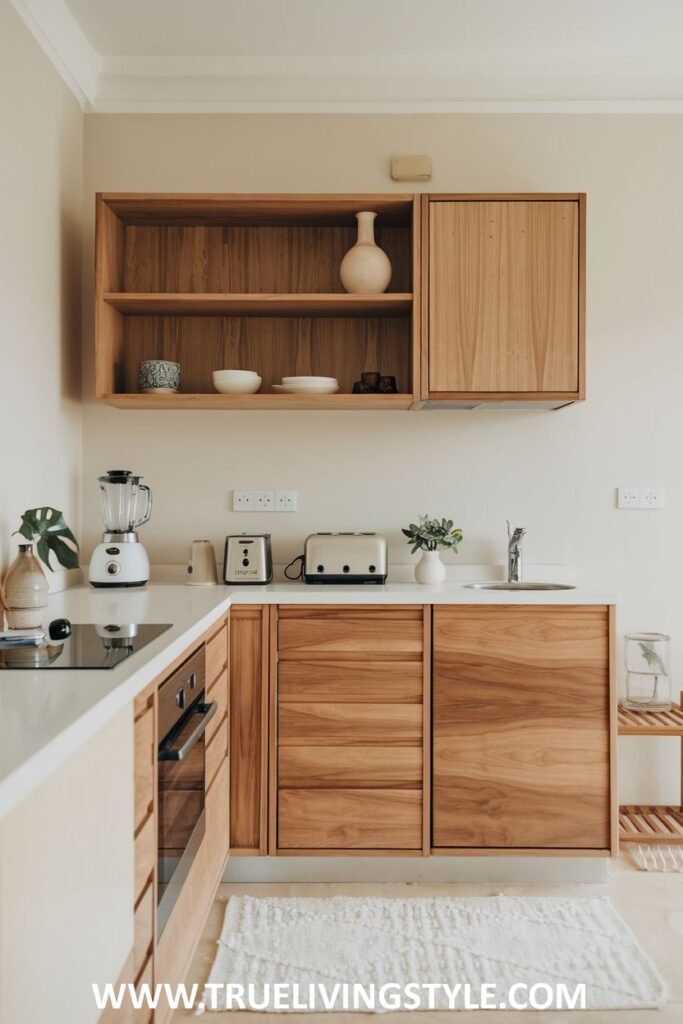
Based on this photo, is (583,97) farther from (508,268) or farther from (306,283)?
(306,283)

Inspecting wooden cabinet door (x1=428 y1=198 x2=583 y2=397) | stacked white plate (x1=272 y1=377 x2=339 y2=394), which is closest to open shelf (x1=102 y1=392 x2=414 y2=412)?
stacked white plate (x1=272 y1=377 x2=339 y2=394)

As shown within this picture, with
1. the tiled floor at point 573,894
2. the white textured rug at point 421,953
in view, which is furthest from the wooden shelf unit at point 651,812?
the white textured rug at point 421,953

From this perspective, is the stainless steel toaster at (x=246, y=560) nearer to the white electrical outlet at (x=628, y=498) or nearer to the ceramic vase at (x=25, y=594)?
the ceramic vase at (x=25, y=594)

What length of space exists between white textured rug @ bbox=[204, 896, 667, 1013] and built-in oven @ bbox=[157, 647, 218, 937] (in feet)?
1.35

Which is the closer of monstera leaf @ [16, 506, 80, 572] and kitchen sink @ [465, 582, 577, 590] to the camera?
monstera leaf @ [16, 506, 80, 572]

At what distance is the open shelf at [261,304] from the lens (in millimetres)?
2598

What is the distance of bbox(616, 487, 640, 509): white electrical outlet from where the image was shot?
2920 mm

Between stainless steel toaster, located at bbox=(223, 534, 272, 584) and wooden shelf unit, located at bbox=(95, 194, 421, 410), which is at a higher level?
wooden shelf unit, located at bbox=(95, 194, 421, 410)

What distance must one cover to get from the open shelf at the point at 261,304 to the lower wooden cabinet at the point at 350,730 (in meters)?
1.01

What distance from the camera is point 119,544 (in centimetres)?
259

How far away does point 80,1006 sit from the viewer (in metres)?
1.01

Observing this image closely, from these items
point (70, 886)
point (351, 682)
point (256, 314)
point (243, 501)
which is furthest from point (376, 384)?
point (70, 886)

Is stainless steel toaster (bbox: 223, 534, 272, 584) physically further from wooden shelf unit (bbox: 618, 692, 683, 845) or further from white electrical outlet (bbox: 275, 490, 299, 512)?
wooden shelf unit (bbox: 618, 692, 683, 845)

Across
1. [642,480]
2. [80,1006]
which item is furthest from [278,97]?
[80,1006]
